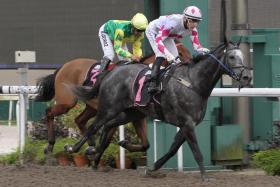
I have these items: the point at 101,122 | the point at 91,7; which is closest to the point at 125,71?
the point at 101,122

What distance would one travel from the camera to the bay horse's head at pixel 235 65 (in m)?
7.01

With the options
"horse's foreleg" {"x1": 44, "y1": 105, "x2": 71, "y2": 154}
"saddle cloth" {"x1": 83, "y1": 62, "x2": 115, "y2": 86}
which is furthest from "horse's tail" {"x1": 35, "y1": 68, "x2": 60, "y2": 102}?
"saddle cloth" {"x1": 83, "y1": 62, "x2": 115, "y2": 86}

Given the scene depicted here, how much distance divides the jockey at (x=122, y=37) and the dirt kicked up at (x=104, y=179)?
1.40 m

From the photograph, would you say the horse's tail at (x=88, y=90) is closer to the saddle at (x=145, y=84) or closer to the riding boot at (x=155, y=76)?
the saddle at (x=145, y=84)

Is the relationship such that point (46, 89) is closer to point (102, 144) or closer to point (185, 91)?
point (102, 144)

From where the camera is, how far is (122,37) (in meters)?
8.73

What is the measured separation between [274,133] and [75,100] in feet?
8.48

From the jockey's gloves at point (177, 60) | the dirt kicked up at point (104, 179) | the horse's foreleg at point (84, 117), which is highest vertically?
the jockey's gloves at point (177, 60)

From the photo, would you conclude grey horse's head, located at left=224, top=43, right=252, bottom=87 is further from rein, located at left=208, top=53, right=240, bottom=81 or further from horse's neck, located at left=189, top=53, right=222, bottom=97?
horse's neck, located at left=189, top=53, right=222, bottom=97

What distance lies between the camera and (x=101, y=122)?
823 centimetres

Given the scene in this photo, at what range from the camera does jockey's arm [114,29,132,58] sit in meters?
8.57

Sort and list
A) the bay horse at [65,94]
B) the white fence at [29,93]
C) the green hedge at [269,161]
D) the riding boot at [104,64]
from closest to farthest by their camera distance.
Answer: the green hedge at [269,161] < the white fence at [29,93] < the riding boot at [104,64] < the bay horse at [65,94]

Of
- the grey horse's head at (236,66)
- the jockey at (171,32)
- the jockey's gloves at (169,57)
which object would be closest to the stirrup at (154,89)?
the jockey at (171,32)

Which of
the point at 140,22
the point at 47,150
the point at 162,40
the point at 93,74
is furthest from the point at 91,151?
the point at 162,40
